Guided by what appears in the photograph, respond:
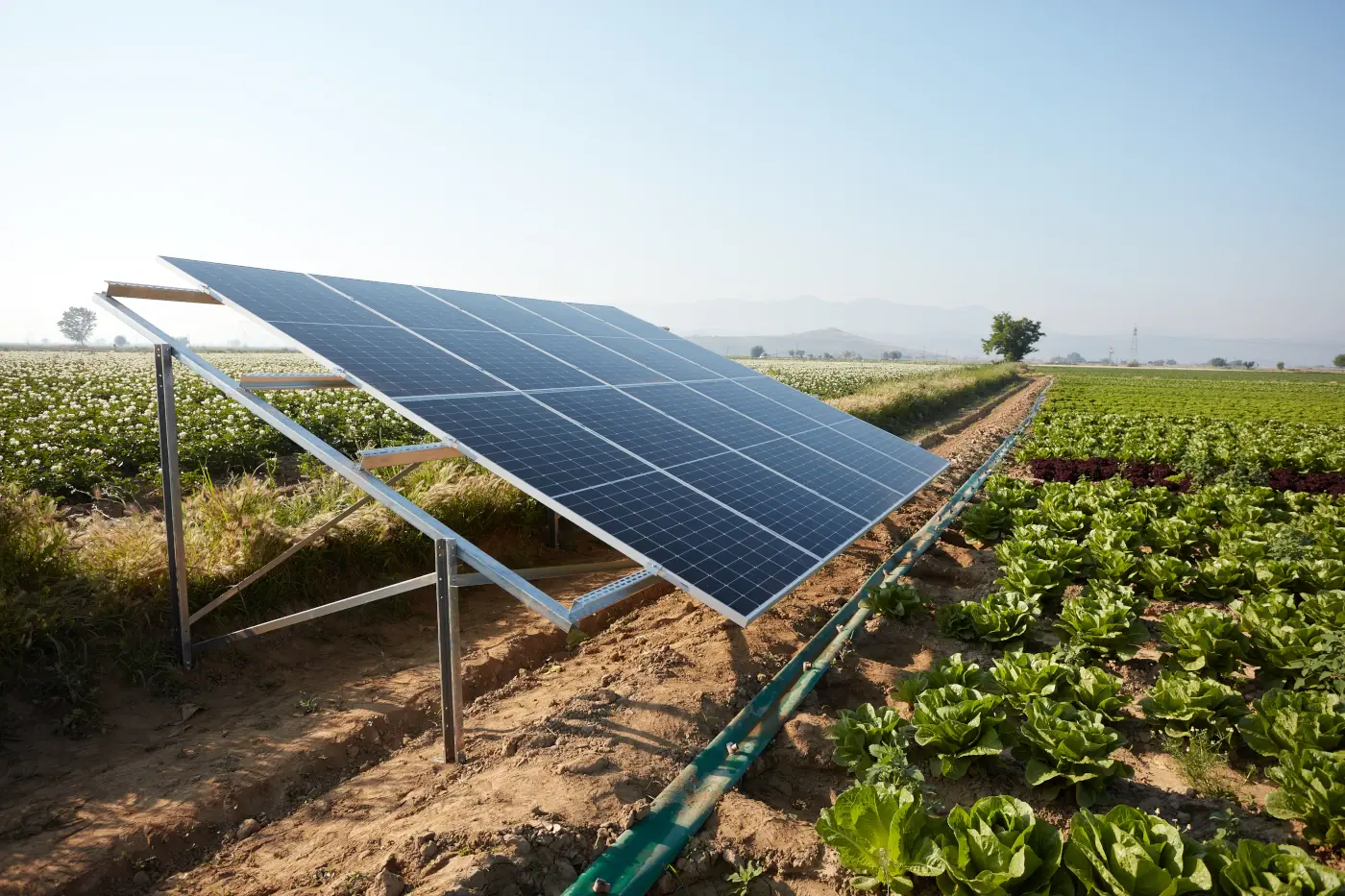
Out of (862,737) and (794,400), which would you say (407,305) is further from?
(862,737)

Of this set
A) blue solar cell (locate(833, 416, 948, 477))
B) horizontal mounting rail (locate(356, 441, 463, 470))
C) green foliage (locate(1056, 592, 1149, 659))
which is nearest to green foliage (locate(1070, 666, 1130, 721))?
green foliage (locate(1056, 592, 1149, 659))

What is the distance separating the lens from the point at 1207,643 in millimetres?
6246

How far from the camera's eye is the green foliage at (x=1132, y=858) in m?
3.26

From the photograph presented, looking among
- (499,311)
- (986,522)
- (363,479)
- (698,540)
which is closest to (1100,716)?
(698,540)

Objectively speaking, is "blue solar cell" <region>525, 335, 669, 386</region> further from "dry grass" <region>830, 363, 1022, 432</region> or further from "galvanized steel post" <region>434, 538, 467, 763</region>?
"dry grass" <region>830, 363, 1022, 432</region>

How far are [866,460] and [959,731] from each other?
499cm

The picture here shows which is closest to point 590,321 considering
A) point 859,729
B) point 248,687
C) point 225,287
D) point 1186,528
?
point 225,287

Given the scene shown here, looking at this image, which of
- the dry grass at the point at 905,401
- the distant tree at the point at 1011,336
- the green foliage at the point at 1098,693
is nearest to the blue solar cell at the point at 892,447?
the green foliage at the point at 1098,693

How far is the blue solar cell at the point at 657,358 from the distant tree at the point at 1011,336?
119 meters

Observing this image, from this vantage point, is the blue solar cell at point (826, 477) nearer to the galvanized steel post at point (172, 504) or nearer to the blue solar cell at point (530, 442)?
the blue solar cell at point (530, 442)

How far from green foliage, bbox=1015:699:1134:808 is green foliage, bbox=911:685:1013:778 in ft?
0.64

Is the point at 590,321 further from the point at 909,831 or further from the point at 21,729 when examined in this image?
the point at 909,831

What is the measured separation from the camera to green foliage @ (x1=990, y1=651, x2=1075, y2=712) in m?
5.28

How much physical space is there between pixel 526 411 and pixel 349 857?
3481 mm
